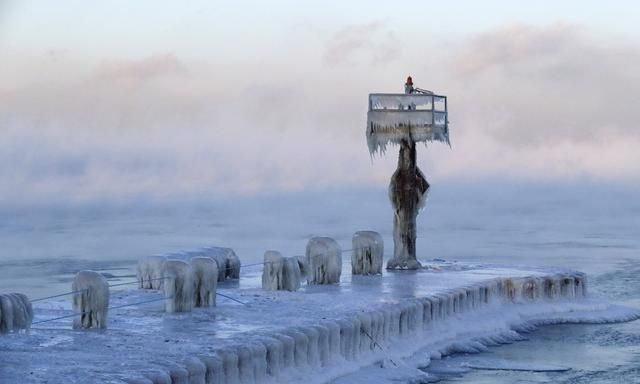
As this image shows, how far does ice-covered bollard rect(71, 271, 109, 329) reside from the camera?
17156 millimetres

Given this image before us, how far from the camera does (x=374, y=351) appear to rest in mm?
19125

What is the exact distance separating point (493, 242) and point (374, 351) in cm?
3972

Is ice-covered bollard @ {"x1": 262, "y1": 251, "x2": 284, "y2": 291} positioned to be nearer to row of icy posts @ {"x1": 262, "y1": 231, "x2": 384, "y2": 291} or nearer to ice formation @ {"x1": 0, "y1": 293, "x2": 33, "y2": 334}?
row of icy posts @ {"x1": 262, "y1": 231, "x2": 384, "y2": 291}

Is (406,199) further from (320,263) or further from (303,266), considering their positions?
(320,263)

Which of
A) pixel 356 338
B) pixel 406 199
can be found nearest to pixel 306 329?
pixel 356 338

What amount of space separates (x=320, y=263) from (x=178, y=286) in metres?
5.37

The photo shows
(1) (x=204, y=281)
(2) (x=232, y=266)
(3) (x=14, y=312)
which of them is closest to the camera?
(3) (x=14, y=312)

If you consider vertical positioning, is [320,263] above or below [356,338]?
above

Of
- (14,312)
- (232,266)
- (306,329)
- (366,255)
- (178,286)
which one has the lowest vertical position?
(306,329)

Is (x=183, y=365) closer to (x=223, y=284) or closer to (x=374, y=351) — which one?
(x=374, y=351)

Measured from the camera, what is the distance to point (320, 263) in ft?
79.5

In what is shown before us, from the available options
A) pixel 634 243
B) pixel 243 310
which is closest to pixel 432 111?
pixel 243 310

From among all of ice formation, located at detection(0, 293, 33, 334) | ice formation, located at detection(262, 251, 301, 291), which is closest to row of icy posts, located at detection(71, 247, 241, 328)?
ice formation, located at detection(0, 293, 33, 334)

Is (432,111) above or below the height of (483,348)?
above
